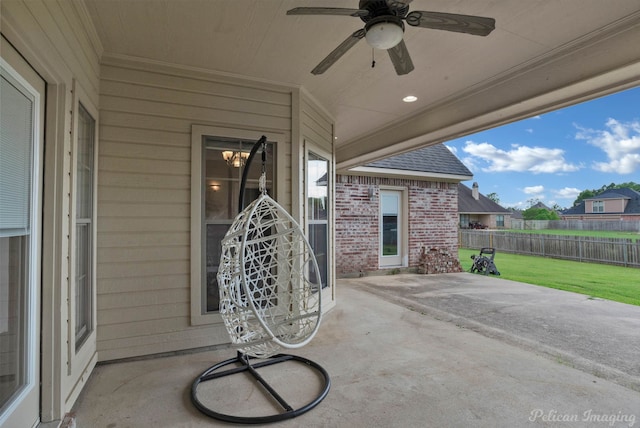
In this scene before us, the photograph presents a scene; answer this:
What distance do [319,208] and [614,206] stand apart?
31592 millimetres

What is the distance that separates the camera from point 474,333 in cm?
353

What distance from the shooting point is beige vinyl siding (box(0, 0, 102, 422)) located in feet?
Answer: 5.90

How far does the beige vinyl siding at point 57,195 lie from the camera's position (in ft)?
5.90

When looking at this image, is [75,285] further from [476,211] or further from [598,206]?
[598,206]

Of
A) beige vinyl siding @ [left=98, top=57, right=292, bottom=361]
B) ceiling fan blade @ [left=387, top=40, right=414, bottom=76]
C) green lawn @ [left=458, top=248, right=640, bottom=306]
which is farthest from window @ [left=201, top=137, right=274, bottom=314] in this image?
green lawn @ [left=458, top=248, right=640, bottom=306]

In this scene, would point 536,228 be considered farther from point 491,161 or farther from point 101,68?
point 491,161

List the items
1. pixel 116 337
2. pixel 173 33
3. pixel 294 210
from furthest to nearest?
pixel 294 210
pixel 116 337
pixel 173 33

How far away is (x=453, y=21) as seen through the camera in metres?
1.81

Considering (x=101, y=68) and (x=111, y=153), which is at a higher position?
(x=101, y=68)

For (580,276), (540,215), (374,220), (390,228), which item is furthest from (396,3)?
(540,215)

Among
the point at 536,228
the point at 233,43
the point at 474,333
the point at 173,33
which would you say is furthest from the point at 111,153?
the point at 536,228

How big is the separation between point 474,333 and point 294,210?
7.55 ft

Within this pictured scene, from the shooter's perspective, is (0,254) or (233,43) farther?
(233,43)

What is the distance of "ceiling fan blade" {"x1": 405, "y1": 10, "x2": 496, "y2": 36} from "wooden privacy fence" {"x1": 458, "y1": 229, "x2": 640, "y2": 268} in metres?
10.7
